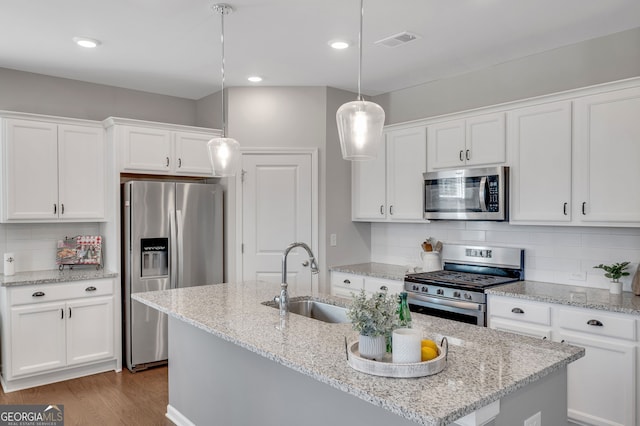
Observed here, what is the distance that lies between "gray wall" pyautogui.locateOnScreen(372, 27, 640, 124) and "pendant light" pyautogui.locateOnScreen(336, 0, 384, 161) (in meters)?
2.32

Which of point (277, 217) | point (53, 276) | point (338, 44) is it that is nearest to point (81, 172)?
point (53, 276)

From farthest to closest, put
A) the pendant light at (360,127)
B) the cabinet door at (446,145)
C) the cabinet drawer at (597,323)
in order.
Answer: the cabinet door at (446,145) → the cabinet drawer at (597,323) → the pendant light at (360,127)

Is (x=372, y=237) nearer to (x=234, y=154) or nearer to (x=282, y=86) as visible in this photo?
(x=282, y=86)

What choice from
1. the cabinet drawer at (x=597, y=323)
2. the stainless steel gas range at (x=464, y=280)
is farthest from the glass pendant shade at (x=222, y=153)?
the cabinet drawer at (x=597, y=323)

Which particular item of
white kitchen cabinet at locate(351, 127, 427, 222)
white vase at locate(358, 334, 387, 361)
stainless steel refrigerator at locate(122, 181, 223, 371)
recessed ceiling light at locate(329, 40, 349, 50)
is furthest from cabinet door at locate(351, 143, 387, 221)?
white vase at locate(358, 334, 387, 361)

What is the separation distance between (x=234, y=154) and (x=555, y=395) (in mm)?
2043

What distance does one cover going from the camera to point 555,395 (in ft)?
6.09

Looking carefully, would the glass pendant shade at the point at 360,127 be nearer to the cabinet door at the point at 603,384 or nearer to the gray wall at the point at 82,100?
the cabinet door at the point at 603,384

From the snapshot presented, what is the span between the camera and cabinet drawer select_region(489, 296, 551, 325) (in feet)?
10.1

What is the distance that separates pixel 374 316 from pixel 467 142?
103 inches

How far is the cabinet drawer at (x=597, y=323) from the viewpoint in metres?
2.73

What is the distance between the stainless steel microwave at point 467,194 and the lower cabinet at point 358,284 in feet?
2.21

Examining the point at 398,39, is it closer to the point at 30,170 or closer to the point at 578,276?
the point at 578,276

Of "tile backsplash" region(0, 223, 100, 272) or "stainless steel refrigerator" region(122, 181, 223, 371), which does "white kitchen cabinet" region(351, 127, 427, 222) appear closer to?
"stainless steel refrigerator" region(122, 181, 223, 371)
